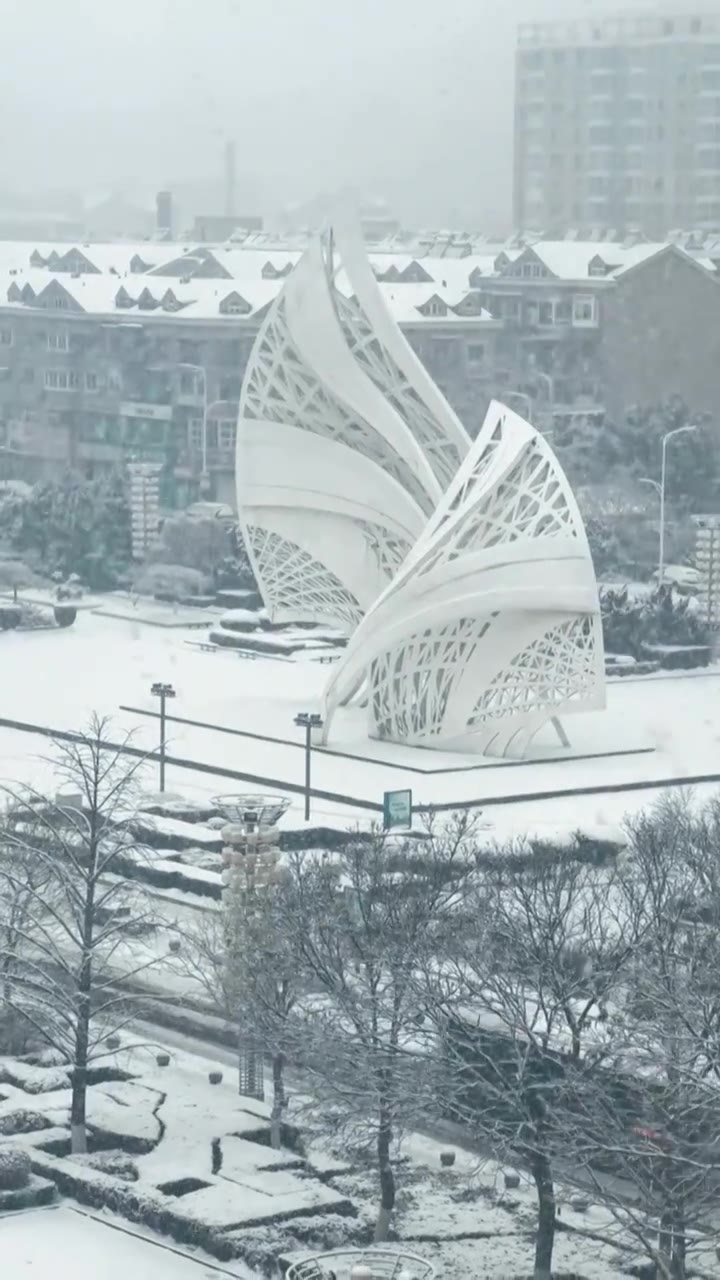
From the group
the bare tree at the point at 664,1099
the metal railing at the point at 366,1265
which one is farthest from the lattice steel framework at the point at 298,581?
the metal railing at the point at 366,1265

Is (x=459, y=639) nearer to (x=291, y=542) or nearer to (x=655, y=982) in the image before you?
(x=291, y=542)

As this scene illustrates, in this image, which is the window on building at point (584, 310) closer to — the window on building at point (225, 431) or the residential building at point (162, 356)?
the residential building at point (162, 356)

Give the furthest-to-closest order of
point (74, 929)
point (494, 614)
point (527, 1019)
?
1. point (494, 614)
2. point (74, 929)
3. point (527, 1019)

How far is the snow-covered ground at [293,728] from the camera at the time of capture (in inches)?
1356

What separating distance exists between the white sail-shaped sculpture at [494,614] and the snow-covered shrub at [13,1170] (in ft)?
51.0

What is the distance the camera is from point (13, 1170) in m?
21.0

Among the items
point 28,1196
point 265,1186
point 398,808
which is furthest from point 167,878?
point 28,1196

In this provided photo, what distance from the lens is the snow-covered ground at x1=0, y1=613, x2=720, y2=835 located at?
34.4 meters

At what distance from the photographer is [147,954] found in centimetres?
2680

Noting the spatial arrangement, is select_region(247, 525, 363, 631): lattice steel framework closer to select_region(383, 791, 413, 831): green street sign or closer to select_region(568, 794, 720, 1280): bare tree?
select_region(383, 791, 413, 831): green street sign

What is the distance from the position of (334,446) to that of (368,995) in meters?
18.7

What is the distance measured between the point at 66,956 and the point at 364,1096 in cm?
636

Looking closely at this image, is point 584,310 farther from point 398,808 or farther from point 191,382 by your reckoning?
point 398,808

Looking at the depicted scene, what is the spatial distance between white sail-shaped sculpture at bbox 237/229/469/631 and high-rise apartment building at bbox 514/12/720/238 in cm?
2964
